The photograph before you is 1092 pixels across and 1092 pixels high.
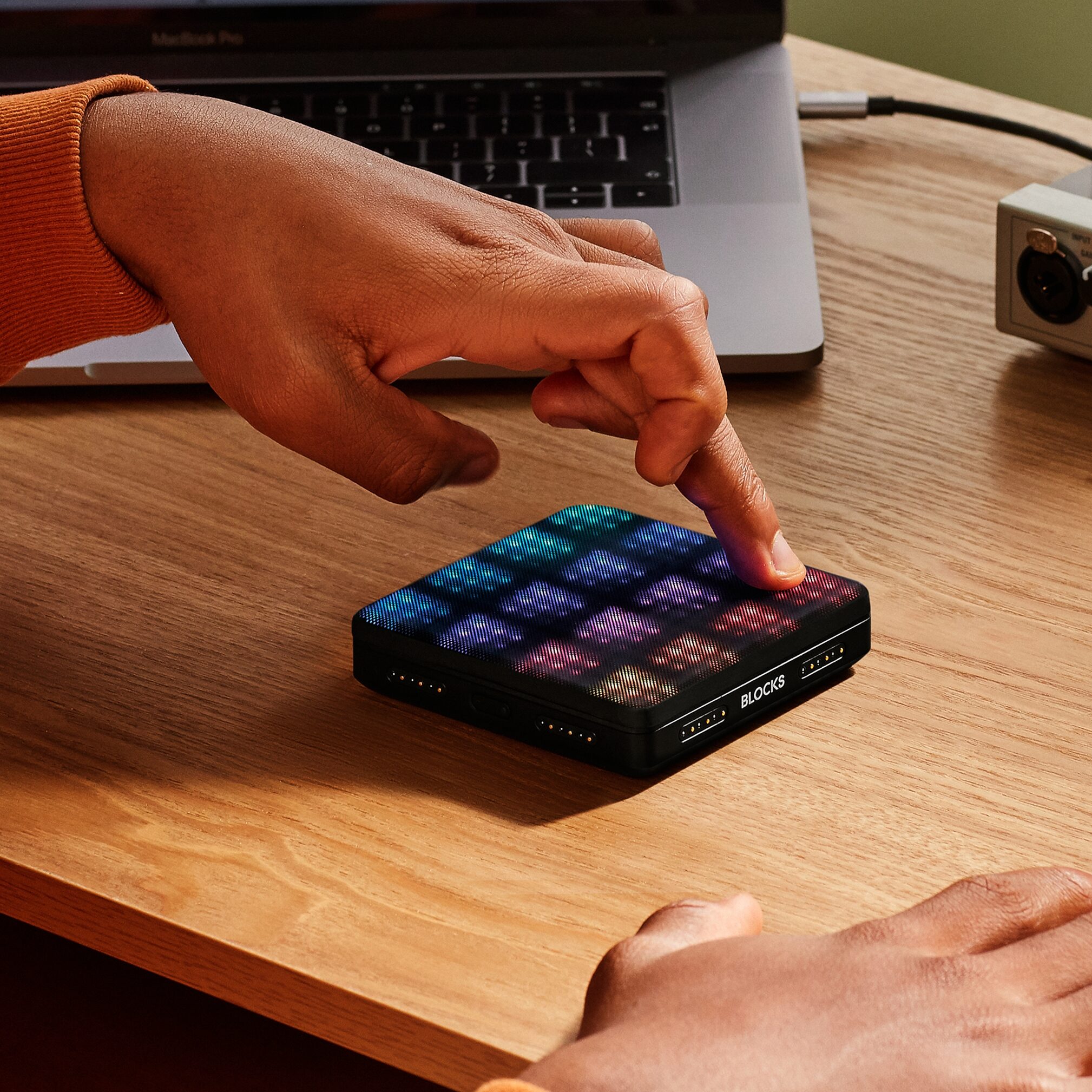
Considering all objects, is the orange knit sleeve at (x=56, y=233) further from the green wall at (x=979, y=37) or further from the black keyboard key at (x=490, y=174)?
the green wall at (x=979, y=37)

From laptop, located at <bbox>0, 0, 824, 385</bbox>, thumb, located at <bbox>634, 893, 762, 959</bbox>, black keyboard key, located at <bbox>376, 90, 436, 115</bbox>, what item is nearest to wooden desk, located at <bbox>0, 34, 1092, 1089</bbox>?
thumb, located at <bbox>634, 893, 762, 959</bbox>

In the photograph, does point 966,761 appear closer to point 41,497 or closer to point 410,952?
point 410,952

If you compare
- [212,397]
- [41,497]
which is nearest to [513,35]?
[212,397]

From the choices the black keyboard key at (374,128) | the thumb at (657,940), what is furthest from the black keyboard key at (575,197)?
the thumb at (657,940)

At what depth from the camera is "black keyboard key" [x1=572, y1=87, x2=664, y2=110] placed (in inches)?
33.1

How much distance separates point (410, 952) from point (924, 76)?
0.89m

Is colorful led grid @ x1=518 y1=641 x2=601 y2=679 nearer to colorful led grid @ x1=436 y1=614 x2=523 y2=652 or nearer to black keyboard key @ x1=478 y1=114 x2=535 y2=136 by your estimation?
colorful led grid @ x1=436 y1=614 x2=523 y2=652

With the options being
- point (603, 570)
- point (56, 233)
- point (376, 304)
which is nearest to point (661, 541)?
point (603, 570)

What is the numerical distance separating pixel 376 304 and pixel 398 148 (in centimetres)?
35

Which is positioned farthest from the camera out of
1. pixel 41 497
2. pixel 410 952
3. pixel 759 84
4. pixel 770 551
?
pixel 759 84

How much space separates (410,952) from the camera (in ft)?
1.30

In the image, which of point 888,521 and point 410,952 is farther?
point 888,521

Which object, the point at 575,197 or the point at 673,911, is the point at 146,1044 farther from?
the point at 575,197

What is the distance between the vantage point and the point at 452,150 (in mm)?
814
